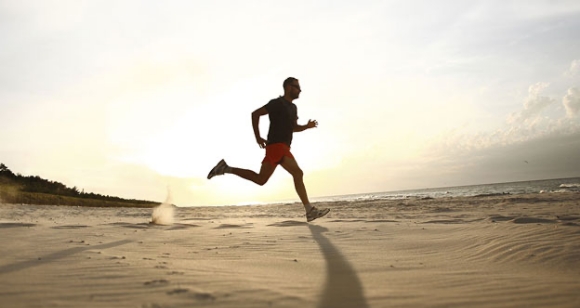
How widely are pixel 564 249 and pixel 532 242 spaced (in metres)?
0.32

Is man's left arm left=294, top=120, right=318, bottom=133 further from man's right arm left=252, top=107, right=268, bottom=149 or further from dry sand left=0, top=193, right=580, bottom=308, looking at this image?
dry sand left=0, top=193, right=580, bottom=308

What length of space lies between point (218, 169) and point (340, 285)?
374 cm

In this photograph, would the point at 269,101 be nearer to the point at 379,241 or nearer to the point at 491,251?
the point at 379,241

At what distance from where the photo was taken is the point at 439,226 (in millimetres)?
5352

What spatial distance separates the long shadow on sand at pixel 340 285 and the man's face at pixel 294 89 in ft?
9.43

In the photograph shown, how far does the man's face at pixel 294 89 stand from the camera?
18.4 feet

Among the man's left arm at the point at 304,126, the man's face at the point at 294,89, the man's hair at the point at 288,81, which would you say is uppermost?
the man's hair at the point at 288,81

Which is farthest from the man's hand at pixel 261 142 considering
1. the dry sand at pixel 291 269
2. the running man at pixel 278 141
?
the dry sand at pixel 291 269

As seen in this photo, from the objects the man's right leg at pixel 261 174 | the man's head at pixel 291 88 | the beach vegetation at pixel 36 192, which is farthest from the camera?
the beach vegetation at pixel 36 192

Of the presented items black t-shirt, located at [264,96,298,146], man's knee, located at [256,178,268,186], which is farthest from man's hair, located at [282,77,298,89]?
man's knee, located at [256,178,268,186]

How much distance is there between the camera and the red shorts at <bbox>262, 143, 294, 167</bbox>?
534 centimetres

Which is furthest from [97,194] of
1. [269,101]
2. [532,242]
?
[532,242]

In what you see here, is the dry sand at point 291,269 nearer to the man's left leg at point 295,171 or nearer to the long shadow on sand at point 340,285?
the long shadow on sand at point 340,285

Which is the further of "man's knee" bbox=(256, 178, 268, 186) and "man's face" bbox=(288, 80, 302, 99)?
"man's face" bbox=(288, 80, 302, 99)
